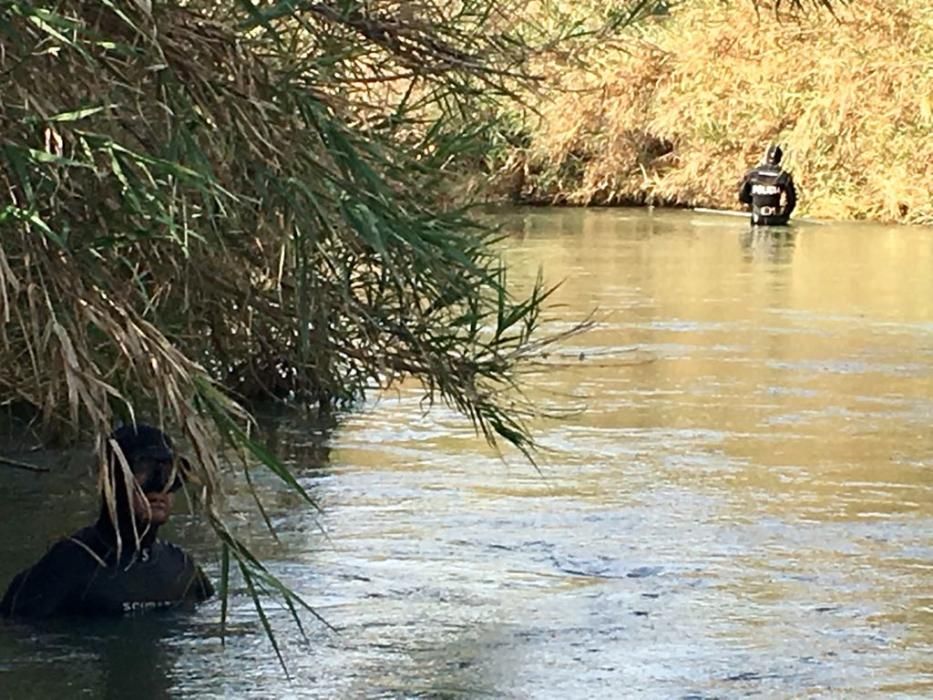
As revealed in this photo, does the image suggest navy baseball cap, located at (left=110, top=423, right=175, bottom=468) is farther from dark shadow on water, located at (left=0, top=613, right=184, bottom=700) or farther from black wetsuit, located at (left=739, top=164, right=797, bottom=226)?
black wetsuit, located at (left=739, top=164, right=797, bottom=226)

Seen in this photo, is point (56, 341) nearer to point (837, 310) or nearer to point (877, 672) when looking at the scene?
point (877, 672)

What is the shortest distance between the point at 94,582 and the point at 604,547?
10.1 ft

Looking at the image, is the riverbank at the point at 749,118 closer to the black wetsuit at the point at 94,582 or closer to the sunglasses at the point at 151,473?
the black wetsuit at the point at 94,582

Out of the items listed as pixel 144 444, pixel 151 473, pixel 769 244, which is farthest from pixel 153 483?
Answer: pixel 769 244

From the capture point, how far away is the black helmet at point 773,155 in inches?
1408

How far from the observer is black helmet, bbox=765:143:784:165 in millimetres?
35756

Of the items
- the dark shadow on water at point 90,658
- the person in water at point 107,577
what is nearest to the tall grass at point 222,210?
the person in water at point 107,577

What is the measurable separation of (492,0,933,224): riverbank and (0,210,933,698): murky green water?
18.0 m

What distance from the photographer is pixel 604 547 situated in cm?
1041

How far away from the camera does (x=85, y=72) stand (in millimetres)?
5949

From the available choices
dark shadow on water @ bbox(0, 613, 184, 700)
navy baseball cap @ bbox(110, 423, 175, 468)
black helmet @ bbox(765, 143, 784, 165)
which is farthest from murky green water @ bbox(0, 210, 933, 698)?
black helmet @ bbox(765, 143, 784, 165)

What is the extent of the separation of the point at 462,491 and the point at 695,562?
211 centimetres

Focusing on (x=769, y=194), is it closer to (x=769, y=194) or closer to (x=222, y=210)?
(x=769, y=194)

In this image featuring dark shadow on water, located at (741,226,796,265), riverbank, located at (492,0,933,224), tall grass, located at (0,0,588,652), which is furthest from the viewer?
riverbank, located at (492,0,933,224)
